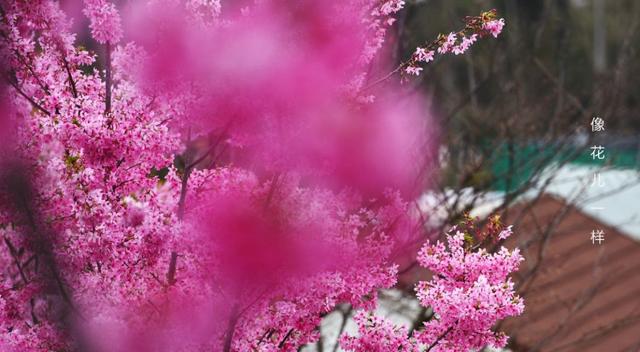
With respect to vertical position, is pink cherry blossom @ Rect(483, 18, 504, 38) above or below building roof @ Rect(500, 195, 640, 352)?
below

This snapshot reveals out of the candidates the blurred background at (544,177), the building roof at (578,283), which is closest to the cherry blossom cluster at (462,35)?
the blurred background at (544,177)

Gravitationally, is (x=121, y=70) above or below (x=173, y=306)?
above

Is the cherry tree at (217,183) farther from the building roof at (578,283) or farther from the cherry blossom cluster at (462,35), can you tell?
the building roof at (578,283)

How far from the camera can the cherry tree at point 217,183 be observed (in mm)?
2100

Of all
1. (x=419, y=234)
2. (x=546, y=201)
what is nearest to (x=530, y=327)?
(x=546, y=201)

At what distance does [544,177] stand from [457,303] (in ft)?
18.4

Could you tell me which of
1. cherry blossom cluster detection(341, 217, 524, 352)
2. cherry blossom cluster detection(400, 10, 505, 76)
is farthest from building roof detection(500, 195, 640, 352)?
cherry blossom cluster detection(400, 10, 505, 76)

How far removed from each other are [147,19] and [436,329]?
4.77 ft

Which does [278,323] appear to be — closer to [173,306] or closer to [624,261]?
[173,306]

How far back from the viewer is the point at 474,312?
215 cm

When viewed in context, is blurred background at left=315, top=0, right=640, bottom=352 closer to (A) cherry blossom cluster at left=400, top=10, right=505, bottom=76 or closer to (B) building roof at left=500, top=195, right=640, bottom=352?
(B) building roof at left=500, top=195, right=640, bottom=352

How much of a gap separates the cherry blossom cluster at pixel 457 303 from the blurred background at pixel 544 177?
202 cm

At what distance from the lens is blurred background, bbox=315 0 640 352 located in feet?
17.7

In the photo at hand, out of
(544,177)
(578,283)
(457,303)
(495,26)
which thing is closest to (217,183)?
(457,303)
